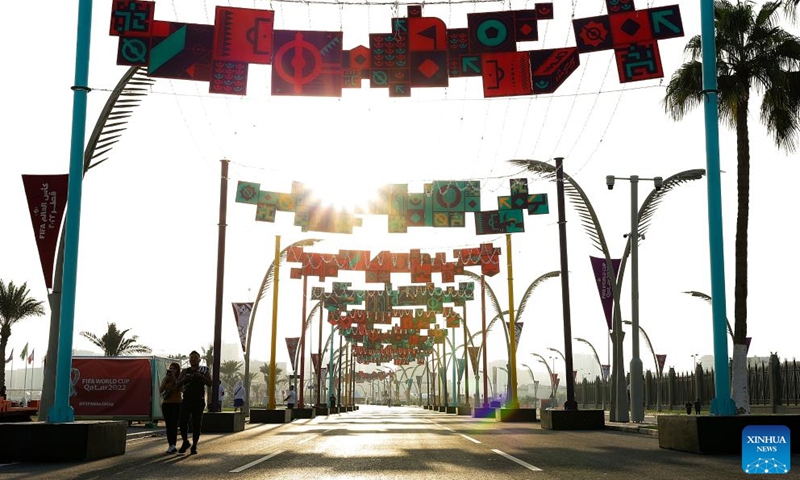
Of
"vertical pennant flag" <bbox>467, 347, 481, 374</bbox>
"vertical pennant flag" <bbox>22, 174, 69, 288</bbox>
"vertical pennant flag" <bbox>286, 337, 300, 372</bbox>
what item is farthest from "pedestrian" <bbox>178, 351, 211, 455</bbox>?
"vertical pennant flag" <bbox>467, 347, 481, 374</bbox>

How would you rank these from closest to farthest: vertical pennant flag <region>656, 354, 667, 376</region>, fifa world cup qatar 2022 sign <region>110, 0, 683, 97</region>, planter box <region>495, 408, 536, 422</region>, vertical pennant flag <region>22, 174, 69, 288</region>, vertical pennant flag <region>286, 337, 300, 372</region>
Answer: fifa world cup qatar 2022 sign <region>110, 0, 683, 97</region>, vertical pennant flag <region>22, 174, 69, 288</region>, planter box <region>495, 408, 536, 422</region>, vertical pennant flag <region>286, 337, 300, 372</region>, vertical pennant flag <region>656, 354, 667, 376</region>

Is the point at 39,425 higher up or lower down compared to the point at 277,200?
lower down

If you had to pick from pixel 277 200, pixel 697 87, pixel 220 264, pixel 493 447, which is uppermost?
pixel 697 87

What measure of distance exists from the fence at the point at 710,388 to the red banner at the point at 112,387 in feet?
78.2

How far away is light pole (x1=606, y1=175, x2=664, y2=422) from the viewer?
93.8 ft

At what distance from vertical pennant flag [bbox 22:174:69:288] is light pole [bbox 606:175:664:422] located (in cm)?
1752

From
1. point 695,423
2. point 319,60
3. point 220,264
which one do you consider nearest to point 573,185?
point 220,264

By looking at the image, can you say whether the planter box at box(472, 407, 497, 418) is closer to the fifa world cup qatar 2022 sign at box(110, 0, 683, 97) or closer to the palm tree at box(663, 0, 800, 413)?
the palm tree at box(663, 0, 800, 413)

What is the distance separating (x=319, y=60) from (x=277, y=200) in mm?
12085

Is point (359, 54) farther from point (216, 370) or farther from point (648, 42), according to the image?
point (216, 370)

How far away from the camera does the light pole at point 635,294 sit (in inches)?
1126

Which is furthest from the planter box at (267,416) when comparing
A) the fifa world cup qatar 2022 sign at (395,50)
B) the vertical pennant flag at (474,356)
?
the vertical pennant flag at (474,356)

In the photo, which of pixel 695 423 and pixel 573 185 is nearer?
pixel 695 423

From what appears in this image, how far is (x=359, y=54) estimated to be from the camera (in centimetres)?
1723
